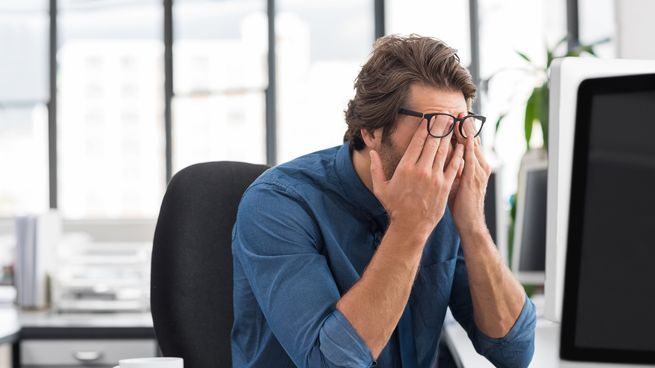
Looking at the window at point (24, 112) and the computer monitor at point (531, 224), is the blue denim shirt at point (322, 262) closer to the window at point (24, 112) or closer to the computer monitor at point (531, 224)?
the computer monitor at point (531, 224)

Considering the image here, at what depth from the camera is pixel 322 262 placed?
47.6 inches

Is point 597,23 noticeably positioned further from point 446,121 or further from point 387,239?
point 387,239

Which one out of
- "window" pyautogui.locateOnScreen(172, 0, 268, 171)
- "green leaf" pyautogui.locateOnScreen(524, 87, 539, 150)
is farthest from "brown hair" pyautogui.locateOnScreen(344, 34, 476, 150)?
"window" pyautogui.locateOnScreen(172, 0, 268, 171)

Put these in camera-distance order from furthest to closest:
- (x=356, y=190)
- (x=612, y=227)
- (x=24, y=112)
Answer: (x=24, y=112) → (x=356, y=190) → (x=612, y=227)

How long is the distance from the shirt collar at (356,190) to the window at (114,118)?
3.96 meters

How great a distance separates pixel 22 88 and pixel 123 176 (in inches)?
34.1

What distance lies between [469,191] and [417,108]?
16cm

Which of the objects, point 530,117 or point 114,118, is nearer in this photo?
point 530,117

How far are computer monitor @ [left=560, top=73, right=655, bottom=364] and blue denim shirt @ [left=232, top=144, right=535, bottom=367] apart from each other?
20.8 inches

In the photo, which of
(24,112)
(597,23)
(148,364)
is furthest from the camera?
(24,112)

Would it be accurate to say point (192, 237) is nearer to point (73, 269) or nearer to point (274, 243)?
point (274, 243)

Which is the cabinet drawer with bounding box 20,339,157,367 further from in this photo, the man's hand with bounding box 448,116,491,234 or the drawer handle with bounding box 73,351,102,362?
the man's hand with bounding box 448,116,491,234

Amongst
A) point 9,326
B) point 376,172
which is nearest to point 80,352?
point 9,326

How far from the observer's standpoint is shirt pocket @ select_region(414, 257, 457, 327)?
1.33 m
